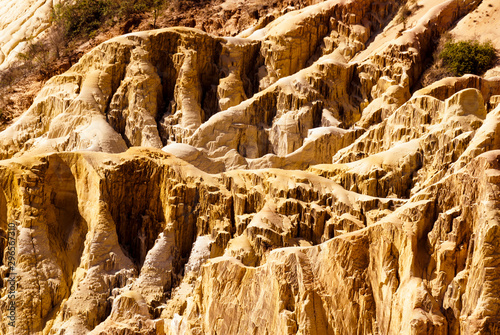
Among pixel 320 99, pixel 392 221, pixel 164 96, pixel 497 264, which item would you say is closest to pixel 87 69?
pixel 164 96

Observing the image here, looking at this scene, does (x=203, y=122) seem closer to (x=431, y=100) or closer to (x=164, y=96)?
(x=164, y=96)

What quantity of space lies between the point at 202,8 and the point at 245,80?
15633 millimetres

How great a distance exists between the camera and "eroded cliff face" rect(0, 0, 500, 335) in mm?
29781

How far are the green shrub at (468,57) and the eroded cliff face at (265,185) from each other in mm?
904

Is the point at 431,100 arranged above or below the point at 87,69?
below

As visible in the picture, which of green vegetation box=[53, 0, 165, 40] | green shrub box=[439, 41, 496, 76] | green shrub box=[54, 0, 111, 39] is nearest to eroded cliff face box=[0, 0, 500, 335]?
green shrub box=[439, 41, 496, 76]

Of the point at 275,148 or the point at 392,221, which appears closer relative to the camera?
the point at 392,221

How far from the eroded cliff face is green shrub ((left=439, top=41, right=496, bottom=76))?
904 millimetres

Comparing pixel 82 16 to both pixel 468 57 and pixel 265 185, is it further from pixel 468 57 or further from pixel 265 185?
pixel 265 185

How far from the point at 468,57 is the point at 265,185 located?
17.8m

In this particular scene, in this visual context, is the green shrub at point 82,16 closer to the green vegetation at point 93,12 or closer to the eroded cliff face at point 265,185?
the green vegetation at point 93,12

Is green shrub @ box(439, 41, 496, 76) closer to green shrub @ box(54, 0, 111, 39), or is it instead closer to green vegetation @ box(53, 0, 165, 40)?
green vegetation @ box(53, 0, 165, 40)

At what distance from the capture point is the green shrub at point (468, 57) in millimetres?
51250

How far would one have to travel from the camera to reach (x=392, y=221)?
30.0m
